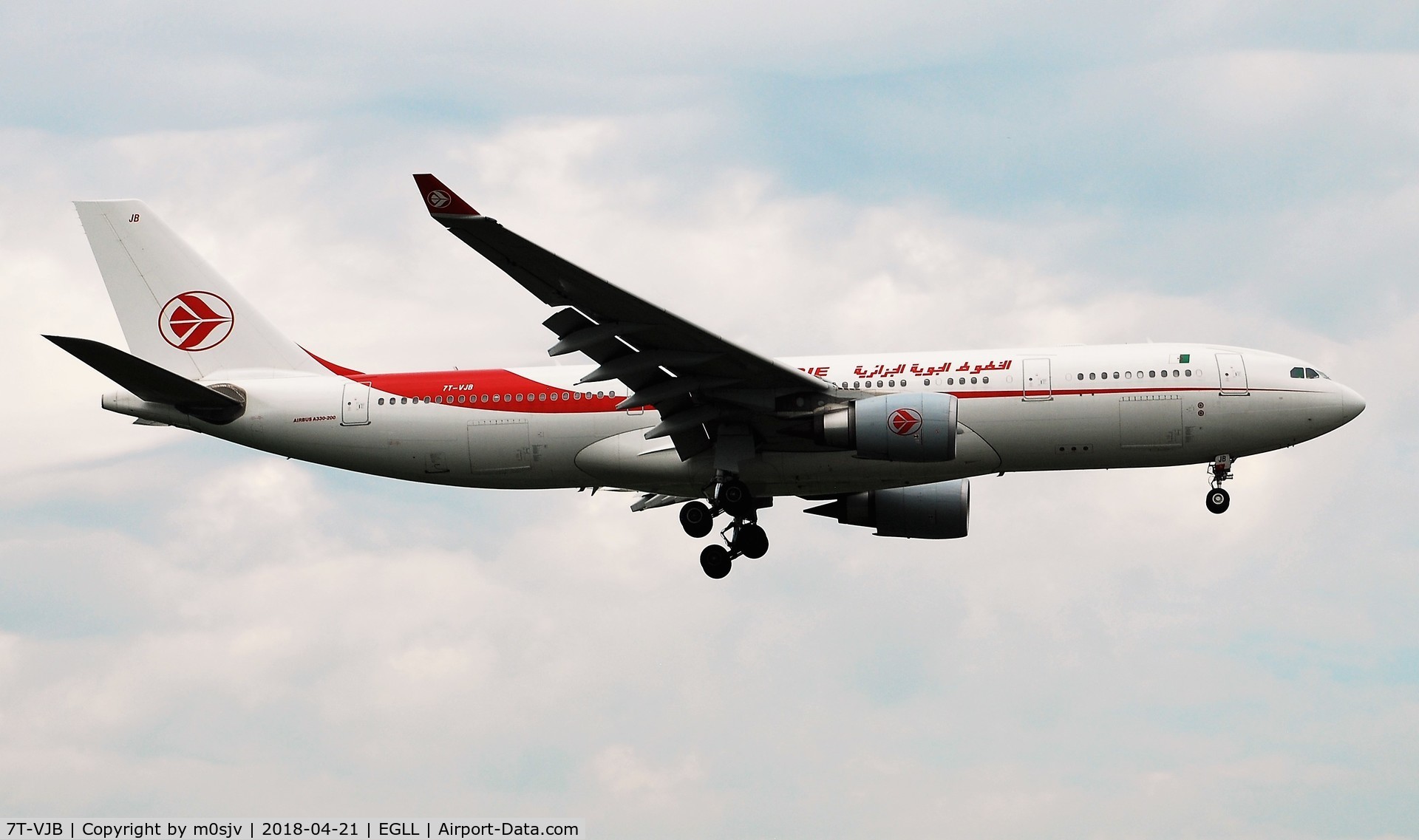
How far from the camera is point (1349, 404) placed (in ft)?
110

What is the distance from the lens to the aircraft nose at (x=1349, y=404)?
3344cm

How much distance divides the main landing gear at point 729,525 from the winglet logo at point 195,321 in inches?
502

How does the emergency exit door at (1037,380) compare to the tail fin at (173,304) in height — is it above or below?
below

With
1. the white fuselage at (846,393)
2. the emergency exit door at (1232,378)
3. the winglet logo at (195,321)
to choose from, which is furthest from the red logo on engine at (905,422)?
the winglet logo at (195,321)

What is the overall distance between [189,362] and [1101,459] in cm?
2229

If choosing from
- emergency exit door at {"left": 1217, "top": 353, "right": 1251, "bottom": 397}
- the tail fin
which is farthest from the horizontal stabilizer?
emergency exit door at {"left": 1217, "top": 353, "right": 1251, "bottom": 397}

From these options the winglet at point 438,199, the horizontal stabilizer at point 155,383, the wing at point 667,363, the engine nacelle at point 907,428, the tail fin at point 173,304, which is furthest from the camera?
the tail fin at point 173,304

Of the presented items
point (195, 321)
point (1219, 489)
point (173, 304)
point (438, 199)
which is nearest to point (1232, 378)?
point (1219, 489)

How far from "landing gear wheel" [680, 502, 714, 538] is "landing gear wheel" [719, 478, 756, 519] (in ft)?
3.13

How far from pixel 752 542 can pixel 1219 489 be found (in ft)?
35.5

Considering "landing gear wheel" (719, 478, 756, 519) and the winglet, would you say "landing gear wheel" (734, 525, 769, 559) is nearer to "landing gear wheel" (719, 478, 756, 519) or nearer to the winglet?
"landing gear wheel" (719, 478, 756, 519)

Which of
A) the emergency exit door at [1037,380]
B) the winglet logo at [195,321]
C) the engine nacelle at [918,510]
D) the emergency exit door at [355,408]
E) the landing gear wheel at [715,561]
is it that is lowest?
the landing gear wheel at [715,561]

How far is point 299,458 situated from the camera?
119ft

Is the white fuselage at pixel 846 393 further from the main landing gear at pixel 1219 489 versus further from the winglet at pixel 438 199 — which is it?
the winglet at pixel 438 199
